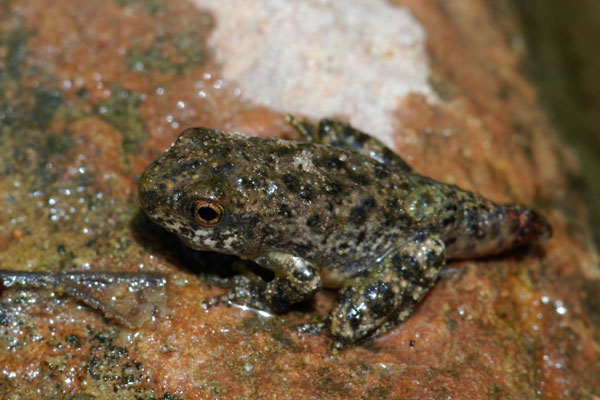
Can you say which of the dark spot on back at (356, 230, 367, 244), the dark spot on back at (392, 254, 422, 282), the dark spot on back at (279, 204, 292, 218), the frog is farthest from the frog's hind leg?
the dark spot on back at (279, 204, 292, 218)

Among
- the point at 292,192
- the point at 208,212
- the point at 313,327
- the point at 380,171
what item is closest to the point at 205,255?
the point at 208,212

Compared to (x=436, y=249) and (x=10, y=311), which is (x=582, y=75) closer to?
(x=436, y=249)

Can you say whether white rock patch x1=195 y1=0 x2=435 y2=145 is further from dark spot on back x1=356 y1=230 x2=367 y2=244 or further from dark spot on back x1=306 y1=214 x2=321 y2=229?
dark spot on back x1=306 y1=214 x2=321 y2=229

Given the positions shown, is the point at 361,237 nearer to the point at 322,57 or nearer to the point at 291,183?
the point at 291,183

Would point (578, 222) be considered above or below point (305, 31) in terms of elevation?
below

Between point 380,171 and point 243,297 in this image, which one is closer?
Result: point 243,297

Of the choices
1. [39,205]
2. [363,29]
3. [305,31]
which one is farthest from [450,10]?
[39,205]

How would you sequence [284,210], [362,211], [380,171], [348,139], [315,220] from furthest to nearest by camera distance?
[348,139], [380,171], [362,211], [315,220], [284,210]
